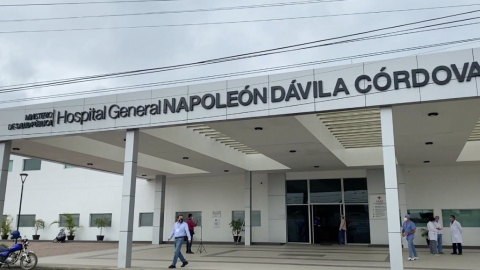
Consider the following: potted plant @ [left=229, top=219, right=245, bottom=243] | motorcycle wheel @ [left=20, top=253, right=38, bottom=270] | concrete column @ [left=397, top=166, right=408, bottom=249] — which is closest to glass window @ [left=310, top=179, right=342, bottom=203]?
concrete column @ [left=397, top=166, right=408, bottom=249]

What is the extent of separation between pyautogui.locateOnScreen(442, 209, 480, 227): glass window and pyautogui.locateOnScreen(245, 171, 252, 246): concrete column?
941 cm

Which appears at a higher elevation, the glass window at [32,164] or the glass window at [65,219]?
the glass window at [32,164]

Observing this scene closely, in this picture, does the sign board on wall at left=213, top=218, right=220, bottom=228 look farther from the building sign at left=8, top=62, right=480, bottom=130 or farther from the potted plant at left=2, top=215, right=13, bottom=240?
the potted plant at left=2, top=215, right=13, bottom=240

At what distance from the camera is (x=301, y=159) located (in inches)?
757

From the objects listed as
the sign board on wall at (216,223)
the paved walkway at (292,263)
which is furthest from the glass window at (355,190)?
the sign board on wall at (216,223)

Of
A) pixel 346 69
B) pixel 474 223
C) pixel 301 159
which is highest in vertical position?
pixel 346 69

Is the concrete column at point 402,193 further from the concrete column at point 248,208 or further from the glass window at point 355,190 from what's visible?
the concrete column at point 248,208

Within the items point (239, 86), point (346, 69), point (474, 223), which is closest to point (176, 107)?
point (239, 86)

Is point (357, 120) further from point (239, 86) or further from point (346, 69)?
point (239, 86)

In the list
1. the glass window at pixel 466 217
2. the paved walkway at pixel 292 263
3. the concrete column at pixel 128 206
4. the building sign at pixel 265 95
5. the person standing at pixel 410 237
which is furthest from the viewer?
the glass window at pixel 466 217

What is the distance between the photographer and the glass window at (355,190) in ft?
72.8

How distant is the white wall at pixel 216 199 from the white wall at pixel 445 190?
7.50 metres

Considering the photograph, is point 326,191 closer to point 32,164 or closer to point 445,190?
point 445,190

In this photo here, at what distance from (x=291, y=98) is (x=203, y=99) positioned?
2.65m
